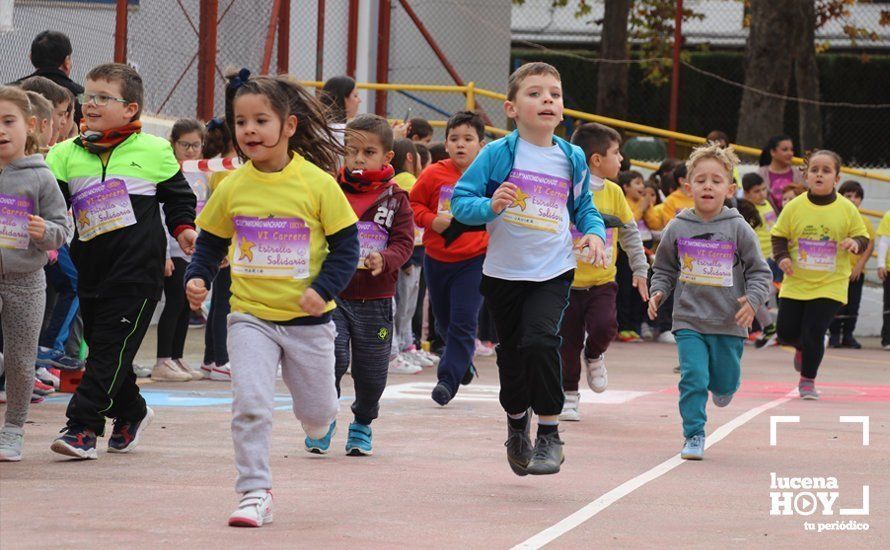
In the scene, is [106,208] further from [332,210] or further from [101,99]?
[332,210]

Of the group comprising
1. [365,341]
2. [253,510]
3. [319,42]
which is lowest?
[253,510]

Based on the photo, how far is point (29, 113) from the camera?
736 centimetres

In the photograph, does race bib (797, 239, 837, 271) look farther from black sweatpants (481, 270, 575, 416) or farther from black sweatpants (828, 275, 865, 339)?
black sweatpants (828, 275, 865, 339)

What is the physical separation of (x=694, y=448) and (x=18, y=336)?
345 cm

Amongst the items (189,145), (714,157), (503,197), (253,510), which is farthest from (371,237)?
(189,145)

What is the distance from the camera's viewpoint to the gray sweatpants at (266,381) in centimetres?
571

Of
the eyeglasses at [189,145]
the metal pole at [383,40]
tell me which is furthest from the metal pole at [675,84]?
the eyeglasses at [189,145]

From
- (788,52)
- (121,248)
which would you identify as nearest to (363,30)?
(788,52)

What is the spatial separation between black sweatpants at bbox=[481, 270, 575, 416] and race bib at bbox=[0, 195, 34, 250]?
2.18 meters

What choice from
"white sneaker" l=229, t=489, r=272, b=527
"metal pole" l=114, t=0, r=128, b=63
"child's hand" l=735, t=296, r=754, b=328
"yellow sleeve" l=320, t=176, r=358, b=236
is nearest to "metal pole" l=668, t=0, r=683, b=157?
"metal pole" l=114, t=0, r=128, b=63

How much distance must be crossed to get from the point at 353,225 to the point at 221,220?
536 millimetres

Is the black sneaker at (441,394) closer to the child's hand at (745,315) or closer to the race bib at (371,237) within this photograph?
the race bib at (371,237)

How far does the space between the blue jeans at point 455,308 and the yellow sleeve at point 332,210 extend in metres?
3.57

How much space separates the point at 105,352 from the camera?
23.3 feet
